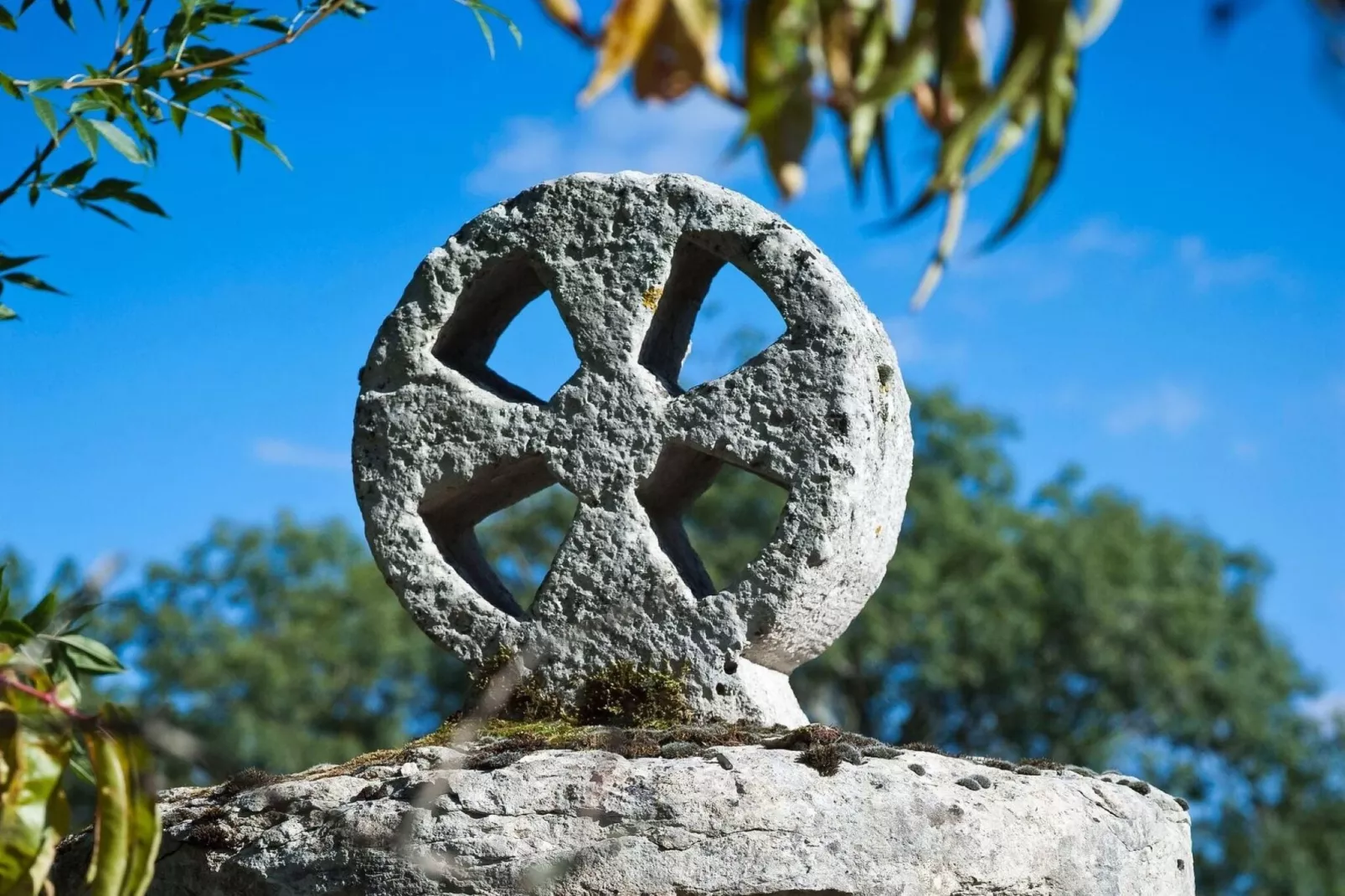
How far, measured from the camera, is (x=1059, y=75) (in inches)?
64.4

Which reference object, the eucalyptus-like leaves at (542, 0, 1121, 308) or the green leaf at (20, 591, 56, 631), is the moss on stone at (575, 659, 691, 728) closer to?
the green leaf at (20, 591, 56, 631)

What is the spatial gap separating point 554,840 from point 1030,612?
1594 cm

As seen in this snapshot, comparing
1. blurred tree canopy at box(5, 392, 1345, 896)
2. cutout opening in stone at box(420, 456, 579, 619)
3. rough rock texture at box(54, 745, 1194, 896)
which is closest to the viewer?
rough rock texture at box(54, 745, 1194, 896)

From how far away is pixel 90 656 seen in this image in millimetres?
3684

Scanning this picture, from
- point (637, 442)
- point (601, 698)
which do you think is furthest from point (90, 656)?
point (637, 442)

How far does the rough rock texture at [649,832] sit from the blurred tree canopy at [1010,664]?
14488 mm

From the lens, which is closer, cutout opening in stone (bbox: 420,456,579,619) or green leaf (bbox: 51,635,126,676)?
green leaf (bbox: 51,635,126,676)

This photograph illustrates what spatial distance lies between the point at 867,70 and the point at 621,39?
0.90 ft

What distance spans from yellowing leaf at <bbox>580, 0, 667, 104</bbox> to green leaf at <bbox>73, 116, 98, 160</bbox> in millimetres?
3041

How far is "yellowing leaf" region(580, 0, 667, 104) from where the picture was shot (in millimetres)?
1557

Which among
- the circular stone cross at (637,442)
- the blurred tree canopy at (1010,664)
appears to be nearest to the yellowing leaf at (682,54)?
the circular stone cross at (637,442)

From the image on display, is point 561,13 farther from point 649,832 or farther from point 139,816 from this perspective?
point 649,832

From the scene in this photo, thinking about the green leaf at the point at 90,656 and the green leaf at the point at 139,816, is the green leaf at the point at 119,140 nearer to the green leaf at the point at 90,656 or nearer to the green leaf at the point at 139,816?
the green leaf at the point at 90,656

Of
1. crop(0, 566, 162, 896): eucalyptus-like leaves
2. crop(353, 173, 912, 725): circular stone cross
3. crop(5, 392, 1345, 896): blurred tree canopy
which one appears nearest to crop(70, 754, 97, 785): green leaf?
crop(0, 566, 162, 896): eucalyptus-like leaves
